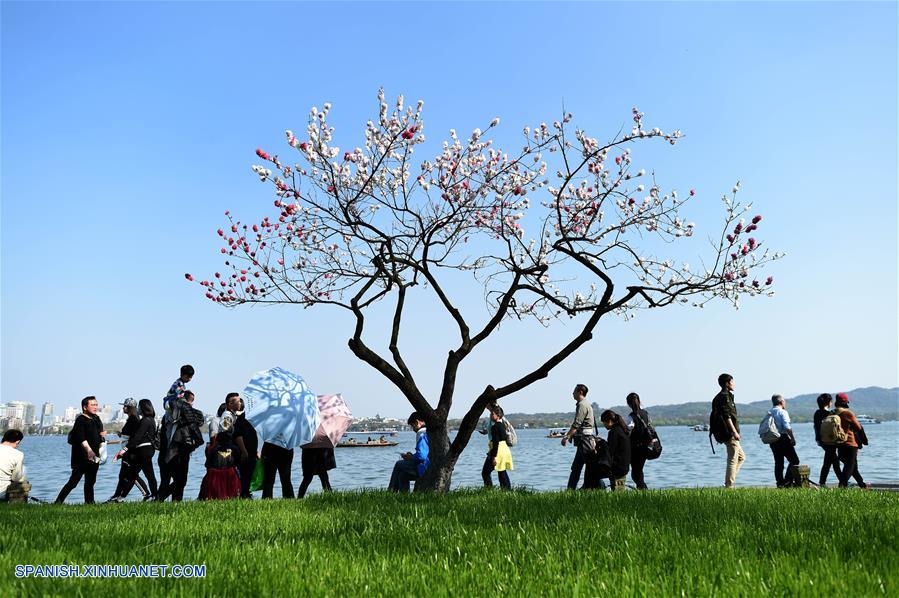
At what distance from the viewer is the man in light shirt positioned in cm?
1242

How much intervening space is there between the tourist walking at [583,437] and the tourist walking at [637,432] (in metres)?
0.78

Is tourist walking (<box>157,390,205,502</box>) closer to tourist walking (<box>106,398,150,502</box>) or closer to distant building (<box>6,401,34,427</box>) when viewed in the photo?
tourist walking (<box>106,398,150,502</box>)

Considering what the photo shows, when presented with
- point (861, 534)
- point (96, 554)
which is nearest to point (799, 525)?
point (861, 534)

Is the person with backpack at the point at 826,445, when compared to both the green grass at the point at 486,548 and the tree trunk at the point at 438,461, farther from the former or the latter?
the tree trunk at the point at 438,461

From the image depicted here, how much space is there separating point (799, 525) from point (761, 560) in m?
2.07

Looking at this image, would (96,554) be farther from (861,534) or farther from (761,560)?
(861,534)

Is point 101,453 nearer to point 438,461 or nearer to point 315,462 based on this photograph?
point 315,462

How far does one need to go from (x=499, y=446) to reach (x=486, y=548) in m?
9.36

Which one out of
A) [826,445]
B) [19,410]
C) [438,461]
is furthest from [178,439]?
[19,410]

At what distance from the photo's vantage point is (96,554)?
205 inches

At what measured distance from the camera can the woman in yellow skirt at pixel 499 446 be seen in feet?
47.7

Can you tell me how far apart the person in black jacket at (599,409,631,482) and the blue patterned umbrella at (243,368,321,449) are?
568 centimetres

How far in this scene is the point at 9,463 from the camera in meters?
12.5

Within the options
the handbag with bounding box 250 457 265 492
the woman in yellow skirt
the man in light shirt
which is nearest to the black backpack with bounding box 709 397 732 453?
the woman in yellow skirt
